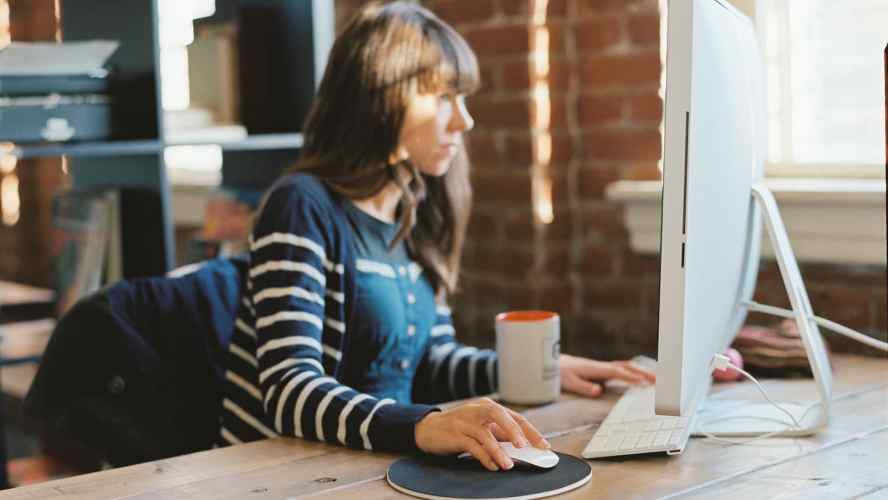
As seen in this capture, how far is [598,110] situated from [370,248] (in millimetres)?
834

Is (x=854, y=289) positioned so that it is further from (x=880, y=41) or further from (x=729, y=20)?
(x=729, y=20)

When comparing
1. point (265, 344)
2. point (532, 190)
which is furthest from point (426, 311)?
point (532, 190)

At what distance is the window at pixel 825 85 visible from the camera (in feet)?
6.96

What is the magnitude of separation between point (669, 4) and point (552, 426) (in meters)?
0.63

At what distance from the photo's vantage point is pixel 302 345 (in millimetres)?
1540

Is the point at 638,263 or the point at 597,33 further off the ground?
the point at 597,33

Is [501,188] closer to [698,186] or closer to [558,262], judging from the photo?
[558,262]

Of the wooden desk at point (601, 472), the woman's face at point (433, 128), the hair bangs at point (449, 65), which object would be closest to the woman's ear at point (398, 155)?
the woman's face at point (433, 128)

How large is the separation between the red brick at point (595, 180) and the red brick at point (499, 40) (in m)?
0.29

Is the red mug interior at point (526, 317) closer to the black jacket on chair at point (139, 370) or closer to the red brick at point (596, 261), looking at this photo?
the black jacket on chair at point (139, 370)

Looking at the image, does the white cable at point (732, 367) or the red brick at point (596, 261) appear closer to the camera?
the white cable at point (732, 367)

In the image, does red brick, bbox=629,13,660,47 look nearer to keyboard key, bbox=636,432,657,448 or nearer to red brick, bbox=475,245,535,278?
red brick, bbox=475,245,535,278

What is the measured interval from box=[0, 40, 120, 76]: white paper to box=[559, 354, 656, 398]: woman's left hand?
1.12 meters

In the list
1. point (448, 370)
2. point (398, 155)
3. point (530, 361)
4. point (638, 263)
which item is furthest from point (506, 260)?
point (530, 361)
